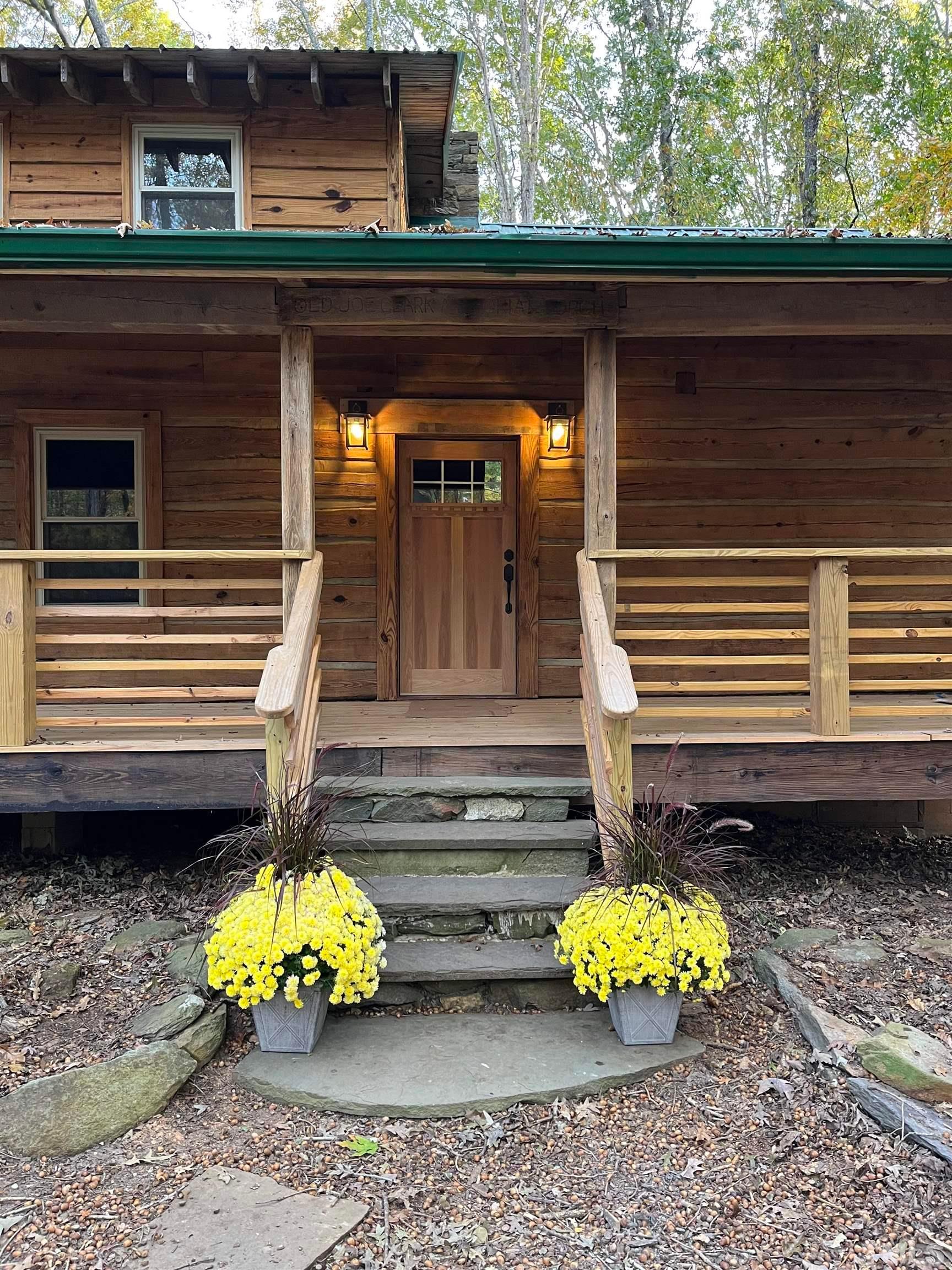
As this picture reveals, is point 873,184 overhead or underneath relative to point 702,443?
overhead

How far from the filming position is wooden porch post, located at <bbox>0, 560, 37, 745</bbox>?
421 centimetres

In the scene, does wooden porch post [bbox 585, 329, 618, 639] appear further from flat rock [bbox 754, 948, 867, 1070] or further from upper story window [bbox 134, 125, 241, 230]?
upper story window [bbox 134, 125, 241, 230]

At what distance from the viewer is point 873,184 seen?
18734mm

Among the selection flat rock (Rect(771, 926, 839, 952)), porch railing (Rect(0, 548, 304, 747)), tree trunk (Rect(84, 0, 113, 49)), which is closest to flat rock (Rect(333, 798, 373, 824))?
porch railing (Rect(0, 548, 304, 747))

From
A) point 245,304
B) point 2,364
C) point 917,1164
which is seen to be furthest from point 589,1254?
point 2,364

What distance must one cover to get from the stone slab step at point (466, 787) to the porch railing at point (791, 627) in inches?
28.4

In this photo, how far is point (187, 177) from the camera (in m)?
6.64

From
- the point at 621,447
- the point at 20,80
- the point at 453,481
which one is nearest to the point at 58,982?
the point at 453,481

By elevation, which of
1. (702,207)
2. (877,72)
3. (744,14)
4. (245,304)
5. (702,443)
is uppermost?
(744,14)

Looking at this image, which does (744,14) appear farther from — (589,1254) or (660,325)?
(589,1254)

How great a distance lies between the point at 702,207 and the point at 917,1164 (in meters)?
18.5

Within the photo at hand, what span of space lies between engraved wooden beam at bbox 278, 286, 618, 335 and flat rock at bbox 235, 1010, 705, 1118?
10.7 ft

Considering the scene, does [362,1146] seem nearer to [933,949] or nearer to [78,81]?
[933,949]

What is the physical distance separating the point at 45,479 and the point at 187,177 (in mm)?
2476
